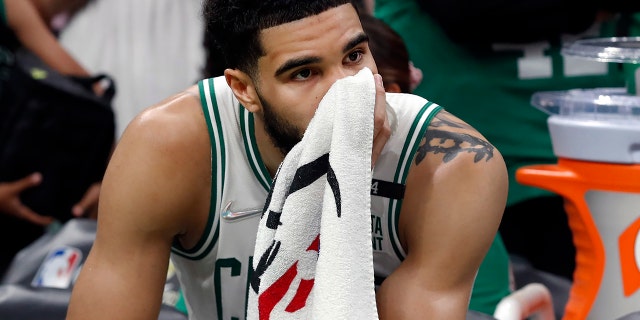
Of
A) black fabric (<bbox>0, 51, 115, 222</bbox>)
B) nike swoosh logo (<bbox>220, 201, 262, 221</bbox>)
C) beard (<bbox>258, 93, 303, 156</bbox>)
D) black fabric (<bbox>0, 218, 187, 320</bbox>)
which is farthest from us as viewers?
black fabric (<bbox>0, 51, 115, 222</bbox>)

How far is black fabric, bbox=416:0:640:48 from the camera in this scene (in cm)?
155

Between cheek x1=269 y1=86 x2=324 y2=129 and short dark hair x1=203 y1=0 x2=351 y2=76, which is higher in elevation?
short dark hair x1=203 y1=0 x2=351 y2=76

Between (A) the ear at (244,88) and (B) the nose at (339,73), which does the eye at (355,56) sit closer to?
(B) the nose at (339,73)

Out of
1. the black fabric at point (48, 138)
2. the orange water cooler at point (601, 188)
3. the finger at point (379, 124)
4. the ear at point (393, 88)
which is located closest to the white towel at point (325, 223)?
the finger at point (379, 124)

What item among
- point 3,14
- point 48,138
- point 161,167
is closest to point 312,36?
point 161,167

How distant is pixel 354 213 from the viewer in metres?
1.01

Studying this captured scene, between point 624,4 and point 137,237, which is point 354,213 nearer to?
point 137,237

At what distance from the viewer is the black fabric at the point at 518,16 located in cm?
155

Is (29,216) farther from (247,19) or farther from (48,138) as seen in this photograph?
(247,19)

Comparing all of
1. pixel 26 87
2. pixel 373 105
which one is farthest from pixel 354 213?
pixel 26 87

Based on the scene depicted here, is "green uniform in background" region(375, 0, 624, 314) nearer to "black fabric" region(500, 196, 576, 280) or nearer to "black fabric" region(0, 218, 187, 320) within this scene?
"black fabric" region(500, 196, 576, 280)

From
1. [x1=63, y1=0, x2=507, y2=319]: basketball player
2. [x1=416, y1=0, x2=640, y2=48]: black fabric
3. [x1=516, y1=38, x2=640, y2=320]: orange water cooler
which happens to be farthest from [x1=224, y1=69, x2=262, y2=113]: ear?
[x1=416, y1=0, x2=640, y2=48]: black fabric

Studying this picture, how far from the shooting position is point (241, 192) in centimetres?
122

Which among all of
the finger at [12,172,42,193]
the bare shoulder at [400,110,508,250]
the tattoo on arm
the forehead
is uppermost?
the forehead
